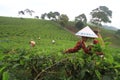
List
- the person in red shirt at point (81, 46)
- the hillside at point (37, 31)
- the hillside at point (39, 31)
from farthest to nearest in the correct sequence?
the hillside at point (39, 31) < the hillside at point (37, 31) < the person in red shirt at point (81, 46)

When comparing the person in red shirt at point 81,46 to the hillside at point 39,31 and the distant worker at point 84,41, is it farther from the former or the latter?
the hillside at point 39,31

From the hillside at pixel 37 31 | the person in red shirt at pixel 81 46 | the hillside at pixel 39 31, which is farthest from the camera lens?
the hillside at pixel 39 31

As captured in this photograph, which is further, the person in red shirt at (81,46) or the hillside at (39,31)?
the hillside at (39,31)

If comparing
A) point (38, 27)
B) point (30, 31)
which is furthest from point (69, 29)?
point (30, 31)

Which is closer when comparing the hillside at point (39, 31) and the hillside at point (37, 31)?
the hillside at point (37, 31)

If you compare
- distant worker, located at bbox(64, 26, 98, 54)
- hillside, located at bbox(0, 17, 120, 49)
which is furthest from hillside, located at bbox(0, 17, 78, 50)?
distant worker, located at bbox(64, 26, 98, 54)

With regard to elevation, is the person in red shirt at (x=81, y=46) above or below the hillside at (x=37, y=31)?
above

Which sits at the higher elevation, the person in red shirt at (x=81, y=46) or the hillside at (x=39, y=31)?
the person in red shirt at (x=81, y=46)

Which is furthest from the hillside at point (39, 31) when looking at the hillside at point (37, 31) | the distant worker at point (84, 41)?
the distant worker at point (84, 41)

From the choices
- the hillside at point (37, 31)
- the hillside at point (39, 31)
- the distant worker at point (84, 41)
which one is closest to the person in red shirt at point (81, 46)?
the distant worker at point (84, 41)

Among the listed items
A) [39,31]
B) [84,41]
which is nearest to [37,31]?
[39,31]

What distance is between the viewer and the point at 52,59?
93.5 inches

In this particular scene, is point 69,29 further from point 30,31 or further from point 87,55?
point 87,55

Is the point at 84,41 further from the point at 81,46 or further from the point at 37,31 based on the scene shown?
the point at 37,31
